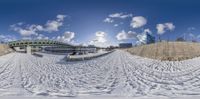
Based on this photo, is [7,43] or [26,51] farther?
[26,51]

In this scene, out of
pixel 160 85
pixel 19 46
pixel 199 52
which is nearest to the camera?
pixel 160 85

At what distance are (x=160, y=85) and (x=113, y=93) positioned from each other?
1535 mm

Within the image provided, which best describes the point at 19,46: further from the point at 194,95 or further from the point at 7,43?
the point at 194,95

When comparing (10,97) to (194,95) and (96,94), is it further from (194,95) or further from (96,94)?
(194,95)

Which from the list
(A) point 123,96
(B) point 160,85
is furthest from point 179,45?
(A) point 123,96

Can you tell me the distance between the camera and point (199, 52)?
22.8 metres

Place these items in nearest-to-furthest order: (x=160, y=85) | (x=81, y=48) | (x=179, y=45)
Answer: (x=160, y=85), (x=179, y=45), (x=81, y=48)

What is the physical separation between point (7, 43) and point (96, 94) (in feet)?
77.2

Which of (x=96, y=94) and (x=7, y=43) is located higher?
(x=7, y=43)

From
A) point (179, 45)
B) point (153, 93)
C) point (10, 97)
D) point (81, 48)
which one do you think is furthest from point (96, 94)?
point (81, 48)

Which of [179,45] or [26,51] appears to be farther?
[26,51]

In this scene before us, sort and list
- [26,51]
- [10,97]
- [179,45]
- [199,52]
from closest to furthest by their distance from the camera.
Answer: [10,97]
[199,52]
[179,45]
[26,51]

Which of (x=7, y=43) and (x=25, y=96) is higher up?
(x=7, y=43)

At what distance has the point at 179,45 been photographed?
82.0 ft
